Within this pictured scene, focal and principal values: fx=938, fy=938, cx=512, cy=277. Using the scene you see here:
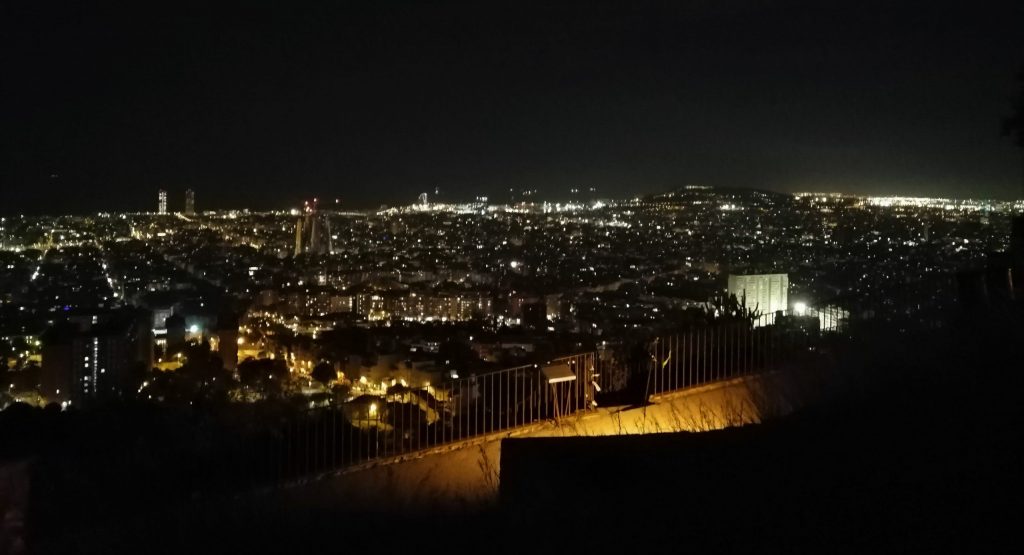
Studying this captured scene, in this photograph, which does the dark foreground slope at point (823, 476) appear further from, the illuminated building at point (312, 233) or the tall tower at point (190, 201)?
the tall tower at point (190, 201)

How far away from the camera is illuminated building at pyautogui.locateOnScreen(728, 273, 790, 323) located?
11453 mm

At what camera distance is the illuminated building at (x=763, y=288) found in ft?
37.6

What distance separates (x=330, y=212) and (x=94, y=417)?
4196 cm

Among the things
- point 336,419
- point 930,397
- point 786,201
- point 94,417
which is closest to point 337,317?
point 786,201

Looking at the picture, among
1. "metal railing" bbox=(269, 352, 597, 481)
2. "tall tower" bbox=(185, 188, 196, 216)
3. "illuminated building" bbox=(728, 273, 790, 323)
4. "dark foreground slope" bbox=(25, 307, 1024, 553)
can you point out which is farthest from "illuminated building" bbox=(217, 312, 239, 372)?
"tall tower" bbox=(185, 188, 196, 216)

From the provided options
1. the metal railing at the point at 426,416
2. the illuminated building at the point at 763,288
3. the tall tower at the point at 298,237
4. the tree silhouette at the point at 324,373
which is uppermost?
the tall tower at the point at 298,237

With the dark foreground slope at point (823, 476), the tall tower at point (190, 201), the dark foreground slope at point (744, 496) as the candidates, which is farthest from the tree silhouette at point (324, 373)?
the tall tower at point (190, 201)

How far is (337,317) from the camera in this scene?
21.3 m

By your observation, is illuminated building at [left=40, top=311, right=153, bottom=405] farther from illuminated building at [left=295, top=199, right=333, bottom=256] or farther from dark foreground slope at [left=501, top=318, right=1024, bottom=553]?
illuminated building at [left=295, top=199, right=333, bottom=256]

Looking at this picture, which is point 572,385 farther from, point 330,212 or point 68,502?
point 330,212

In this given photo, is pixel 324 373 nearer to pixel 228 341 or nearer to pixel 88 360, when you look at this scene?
pixel 88 360

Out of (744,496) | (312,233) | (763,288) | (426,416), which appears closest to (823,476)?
(744,496)

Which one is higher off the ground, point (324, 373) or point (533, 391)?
point (533, 391)

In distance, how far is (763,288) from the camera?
11.8 metres
